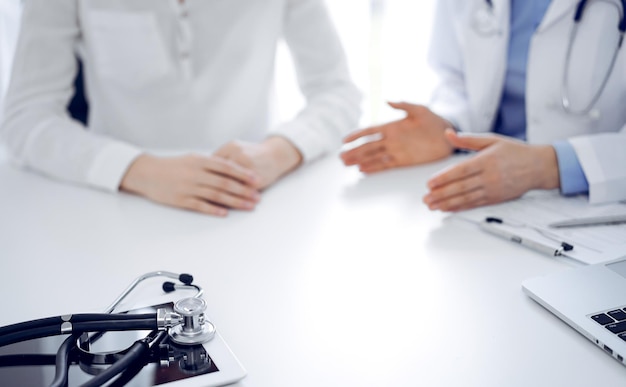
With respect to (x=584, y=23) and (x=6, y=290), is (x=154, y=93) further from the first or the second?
(x=584, y=23)

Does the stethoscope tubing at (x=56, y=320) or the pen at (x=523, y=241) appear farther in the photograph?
the pen at (x=523, y=241)

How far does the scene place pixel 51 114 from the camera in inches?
42.0

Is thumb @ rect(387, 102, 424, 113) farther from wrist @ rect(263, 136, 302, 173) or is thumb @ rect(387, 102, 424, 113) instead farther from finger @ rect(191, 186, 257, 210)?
finger @ rect(191, 186, 257, 210)

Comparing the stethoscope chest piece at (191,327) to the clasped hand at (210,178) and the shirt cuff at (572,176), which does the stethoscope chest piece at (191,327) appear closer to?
the clasped hand at (210,178)

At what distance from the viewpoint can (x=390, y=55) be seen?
212cm

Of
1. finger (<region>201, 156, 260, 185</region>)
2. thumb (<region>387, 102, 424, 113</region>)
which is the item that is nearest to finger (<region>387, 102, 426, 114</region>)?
thumb (<region>387, 102, 424, 113</region>)

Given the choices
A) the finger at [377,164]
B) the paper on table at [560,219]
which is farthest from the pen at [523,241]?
the finger at [377,164]

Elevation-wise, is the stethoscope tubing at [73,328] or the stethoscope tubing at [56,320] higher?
the stethoscope tubing at [56,320]

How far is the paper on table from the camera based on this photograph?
74cm

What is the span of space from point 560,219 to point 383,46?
144 cm

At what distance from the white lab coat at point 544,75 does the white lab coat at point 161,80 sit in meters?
0.23

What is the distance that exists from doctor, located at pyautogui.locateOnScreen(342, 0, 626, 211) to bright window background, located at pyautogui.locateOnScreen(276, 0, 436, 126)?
2.47 ft

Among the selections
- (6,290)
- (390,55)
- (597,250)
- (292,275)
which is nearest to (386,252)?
(292,275)

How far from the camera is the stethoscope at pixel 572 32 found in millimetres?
1051
